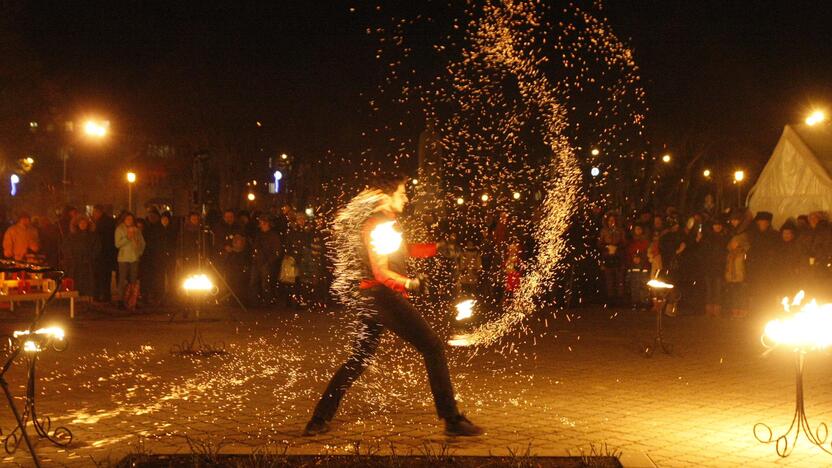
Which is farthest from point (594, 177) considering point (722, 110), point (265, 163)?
point (265, 163)

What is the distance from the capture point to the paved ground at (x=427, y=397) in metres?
6.82

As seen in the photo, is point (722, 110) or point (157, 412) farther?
point (722, 110)

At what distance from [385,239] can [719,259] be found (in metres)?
10.9

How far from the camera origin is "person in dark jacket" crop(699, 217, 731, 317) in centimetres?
1642

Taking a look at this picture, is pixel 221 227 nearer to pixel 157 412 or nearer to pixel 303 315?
pixel 303 315

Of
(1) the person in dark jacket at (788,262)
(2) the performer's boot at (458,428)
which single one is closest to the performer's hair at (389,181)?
(2) the performer's boot at (458,428)

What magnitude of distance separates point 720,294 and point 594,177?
70.4ft

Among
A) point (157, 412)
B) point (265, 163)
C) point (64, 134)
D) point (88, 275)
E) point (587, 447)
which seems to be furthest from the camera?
point (265, 163)

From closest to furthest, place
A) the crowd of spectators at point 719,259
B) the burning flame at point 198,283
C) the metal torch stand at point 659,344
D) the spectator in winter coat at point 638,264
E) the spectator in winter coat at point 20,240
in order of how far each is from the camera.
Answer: the metal torch stand at point 659,344 → the burning flame at point 198,283 → the crowd of spectators at point 719,259 → the spectator in winter coat at point 20,240 → the spectator in winter coat at point 638,264

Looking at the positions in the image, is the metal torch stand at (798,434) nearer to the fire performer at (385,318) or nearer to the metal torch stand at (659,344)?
the fire performer at (385,318)

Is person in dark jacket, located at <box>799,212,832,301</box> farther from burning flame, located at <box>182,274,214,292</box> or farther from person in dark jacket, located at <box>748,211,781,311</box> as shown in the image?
burning flame, located at <box>182,274,214,292</box>

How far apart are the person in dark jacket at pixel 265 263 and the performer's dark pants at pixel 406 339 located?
1126 cm

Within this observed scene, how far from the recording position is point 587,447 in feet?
22.1

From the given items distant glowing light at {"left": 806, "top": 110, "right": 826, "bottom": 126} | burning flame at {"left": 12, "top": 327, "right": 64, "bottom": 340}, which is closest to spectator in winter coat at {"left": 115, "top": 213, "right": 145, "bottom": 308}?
burning flame at {"left": 12, "top": 327, "right": 64, "bottom": 340}
